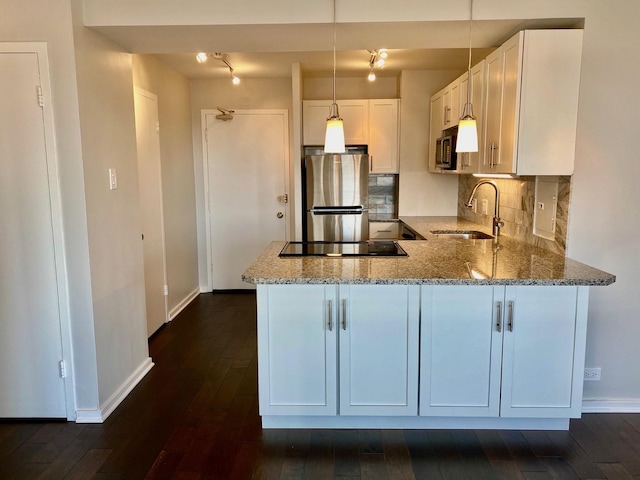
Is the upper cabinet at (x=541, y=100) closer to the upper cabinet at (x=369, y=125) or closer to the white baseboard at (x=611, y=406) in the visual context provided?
the white baseboard at (x=611, y=406)

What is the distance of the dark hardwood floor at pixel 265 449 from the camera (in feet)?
7.27

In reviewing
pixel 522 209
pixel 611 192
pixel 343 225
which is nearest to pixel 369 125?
pixel 343 225

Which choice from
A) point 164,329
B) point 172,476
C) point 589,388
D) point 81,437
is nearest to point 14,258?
point 81,437

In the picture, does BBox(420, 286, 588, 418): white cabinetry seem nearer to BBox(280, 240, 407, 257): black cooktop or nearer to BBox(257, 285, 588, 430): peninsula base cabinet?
BBox(257, 285, 588, 430): peninsula base cabinet

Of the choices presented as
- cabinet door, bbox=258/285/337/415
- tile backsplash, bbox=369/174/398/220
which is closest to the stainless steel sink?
tile backsplash, bbox=369/174/398/220

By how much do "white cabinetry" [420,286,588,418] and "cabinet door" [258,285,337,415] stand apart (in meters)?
0.49

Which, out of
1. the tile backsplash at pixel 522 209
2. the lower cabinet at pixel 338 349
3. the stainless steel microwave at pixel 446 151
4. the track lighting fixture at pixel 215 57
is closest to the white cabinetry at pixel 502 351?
the lower cabinet at pixel 338 349

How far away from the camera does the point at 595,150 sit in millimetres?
2572

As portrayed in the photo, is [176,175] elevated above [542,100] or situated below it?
below

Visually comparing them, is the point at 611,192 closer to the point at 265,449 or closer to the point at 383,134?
the point at 265,449

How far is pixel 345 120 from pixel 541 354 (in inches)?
124

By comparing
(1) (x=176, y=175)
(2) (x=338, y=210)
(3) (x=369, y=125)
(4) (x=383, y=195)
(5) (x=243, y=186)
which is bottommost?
(2) (x=338, y=210)

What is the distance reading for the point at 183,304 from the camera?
493 cm

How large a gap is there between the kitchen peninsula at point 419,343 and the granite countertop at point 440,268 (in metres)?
0.01
